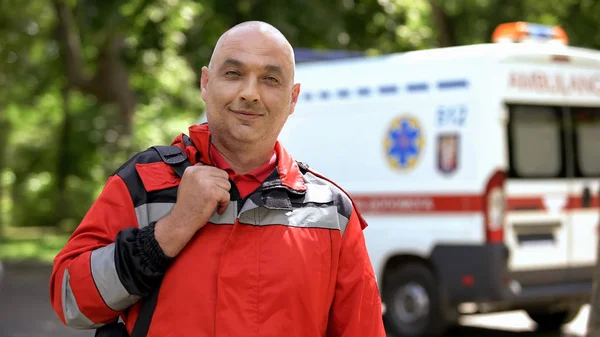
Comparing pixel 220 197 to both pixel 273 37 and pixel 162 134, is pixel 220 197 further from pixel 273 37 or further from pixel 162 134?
pixel 162 134

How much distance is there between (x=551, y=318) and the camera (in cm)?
1023

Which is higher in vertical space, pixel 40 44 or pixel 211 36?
pixel 40 44

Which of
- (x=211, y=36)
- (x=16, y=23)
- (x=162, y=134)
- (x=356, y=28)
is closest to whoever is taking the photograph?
(x=356, y=28)

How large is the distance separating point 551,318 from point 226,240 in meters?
8.37

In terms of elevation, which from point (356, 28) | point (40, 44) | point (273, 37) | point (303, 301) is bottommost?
point (303, 301)

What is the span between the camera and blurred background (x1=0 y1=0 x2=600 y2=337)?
36.2ft

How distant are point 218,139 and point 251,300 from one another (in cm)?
39

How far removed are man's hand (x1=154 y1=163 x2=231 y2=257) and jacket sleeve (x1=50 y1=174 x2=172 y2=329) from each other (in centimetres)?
3

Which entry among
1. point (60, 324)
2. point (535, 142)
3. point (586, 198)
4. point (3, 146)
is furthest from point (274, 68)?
point (3, 146)

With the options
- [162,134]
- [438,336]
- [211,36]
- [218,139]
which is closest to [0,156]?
[162,134]

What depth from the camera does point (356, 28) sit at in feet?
39.9

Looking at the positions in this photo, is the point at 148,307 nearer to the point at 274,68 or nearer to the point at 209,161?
the point at 209,161

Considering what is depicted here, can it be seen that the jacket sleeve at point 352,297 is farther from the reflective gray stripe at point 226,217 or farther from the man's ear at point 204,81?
the man's ear at point 204,81

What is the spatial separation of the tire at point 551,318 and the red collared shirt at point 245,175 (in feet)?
26.3
